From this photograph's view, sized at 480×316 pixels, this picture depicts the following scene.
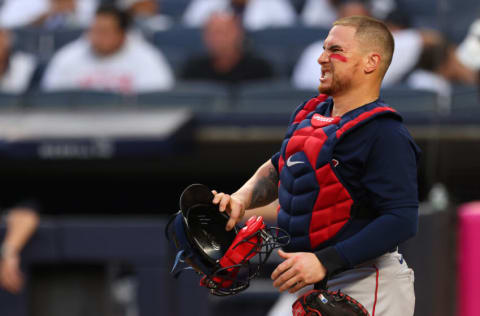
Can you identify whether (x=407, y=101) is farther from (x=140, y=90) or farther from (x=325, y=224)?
(x=325, y=224)

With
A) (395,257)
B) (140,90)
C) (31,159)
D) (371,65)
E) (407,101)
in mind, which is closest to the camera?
(371,65)

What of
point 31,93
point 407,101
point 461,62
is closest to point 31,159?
point 31,93

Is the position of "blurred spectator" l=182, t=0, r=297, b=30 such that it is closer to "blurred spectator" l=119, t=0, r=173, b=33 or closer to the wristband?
"blurred spectator" l=119, t=0, r=173, b=33

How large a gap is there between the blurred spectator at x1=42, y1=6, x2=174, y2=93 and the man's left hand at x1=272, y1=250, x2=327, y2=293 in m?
3.85

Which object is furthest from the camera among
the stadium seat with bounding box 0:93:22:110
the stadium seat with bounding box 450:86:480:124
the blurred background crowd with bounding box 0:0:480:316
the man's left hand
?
the stadium seat with bounding box 0:93:22:110

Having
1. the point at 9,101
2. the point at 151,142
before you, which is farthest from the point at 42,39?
the point at 151,142

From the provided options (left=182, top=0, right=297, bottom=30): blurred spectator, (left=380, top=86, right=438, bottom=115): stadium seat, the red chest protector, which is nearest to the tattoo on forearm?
A: the red chest protector

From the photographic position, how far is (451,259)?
13.6 feet

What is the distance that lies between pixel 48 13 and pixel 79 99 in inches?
85.4

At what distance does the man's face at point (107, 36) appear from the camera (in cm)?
565

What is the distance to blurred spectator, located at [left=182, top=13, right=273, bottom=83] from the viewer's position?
560 cm

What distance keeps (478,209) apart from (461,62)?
774 millimetres

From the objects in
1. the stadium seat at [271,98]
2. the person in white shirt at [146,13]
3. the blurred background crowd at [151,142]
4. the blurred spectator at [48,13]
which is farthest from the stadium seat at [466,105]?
the blurred spectator at [48,13]

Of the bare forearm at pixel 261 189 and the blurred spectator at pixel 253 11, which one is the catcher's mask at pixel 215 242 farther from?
the blurred spectator at pixel 253 11
